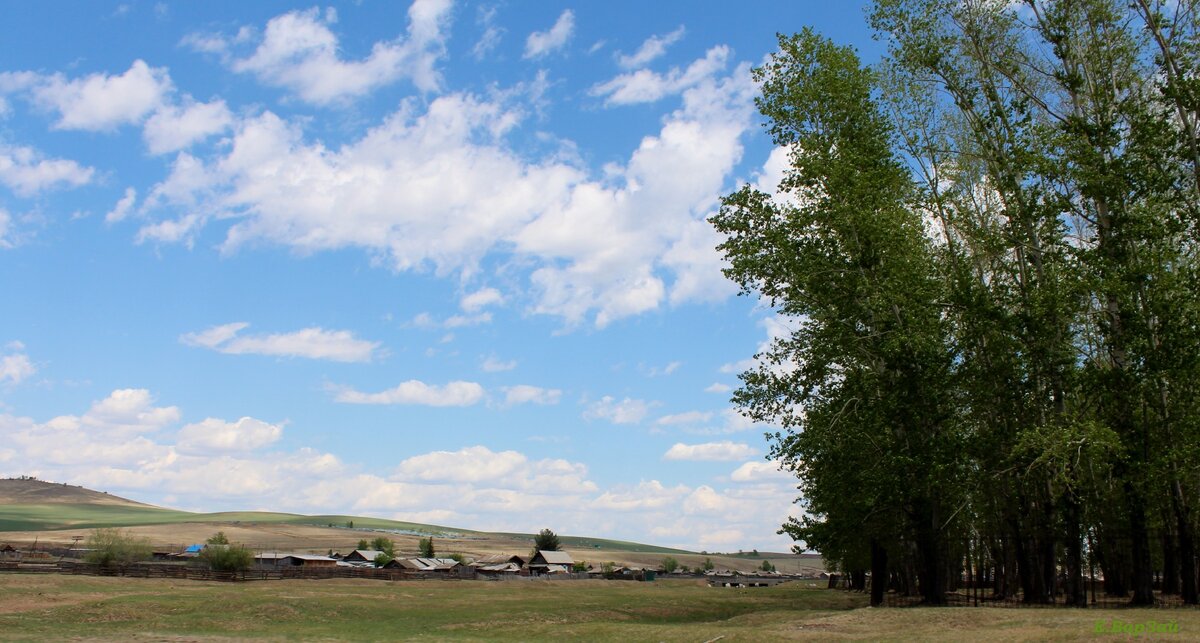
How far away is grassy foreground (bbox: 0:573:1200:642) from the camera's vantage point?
26.0 metres

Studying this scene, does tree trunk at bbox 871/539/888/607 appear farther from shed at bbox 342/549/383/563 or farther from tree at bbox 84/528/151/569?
shed at bbox 342/549/383/563

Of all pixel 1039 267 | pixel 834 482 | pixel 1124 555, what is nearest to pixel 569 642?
pixel 834 482

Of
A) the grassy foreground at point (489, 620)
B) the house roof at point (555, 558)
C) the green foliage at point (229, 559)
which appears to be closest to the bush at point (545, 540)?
the house roof at point (555, 558)

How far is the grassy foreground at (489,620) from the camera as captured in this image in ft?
85.3

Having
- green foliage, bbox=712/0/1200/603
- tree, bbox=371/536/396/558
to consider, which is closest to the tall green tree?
green foliage, bbox=712/0/1200/603

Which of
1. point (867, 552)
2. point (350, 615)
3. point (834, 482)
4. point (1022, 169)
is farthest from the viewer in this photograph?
point (867, 552)

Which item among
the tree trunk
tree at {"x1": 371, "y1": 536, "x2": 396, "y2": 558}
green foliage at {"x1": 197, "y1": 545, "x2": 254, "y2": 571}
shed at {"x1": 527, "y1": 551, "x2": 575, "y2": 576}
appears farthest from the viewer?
tree at {"x1": 371, "y1": 536, "x2": 396, "y2": 558}

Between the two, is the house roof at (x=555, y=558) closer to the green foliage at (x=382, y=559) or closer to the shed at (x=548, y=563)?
the shed at (x=548, y=563)

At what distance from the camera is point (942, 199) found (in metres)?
34.8

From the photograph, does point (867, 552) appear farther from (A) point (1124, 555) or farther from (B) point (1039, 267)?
(B) point (1039, 267)

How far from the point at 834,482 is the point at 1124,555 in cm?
1915

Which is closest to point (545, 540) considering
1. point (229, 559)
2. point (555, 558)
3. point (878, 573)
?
point (555, 558)

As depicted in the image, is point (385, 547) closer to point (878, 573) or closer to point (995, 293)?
point (878, 573)

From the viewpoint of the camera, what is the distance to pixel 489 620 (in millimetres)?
37812
